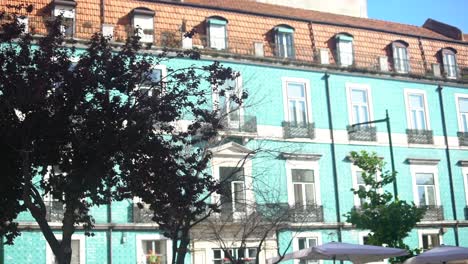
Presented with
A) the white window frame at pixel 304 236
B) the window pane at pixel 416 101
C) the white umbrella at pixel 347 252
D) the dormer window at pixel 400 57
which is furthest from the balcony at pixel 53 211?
the window pane at pixel 416 101

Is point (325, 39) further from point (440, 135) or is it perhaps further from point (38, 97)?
point (38, 97)

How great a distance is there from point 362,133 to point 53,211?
13.9 metres

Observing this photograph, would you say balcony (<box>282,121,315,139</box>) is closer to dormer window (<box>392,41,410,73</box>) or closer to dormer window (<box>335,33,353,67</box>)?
dormer window (<box>335,33,353,67</box>)

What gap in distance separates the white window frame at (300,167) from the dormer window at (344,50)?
17.0ft

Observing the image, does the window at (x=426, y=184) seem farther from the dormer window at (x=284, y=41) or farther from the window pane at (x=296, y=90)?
the dormer window at (x=284, y=41)

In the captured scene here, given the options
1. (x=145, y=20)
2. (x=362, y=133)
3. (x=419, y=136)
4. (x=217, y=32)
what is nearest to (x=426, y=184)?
(x=419, y=136)

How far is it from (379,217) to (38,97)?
1451cm

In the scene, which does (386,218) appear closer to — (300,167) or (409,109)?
(300,167)

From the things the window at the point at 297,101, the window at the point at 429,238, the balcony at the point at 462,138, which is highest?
the window at the point at 297,101

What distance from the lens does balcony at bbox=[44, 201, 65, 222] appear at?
25266 mm

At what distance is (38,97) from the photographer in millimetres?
12477

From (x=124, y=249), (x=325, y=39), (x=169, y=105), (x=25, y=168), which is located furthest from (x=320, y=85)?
Result: (x=25, y=168)

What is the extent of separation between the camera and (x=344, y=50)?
1298 inches

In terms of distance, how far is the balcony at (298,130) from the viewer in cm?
3009
